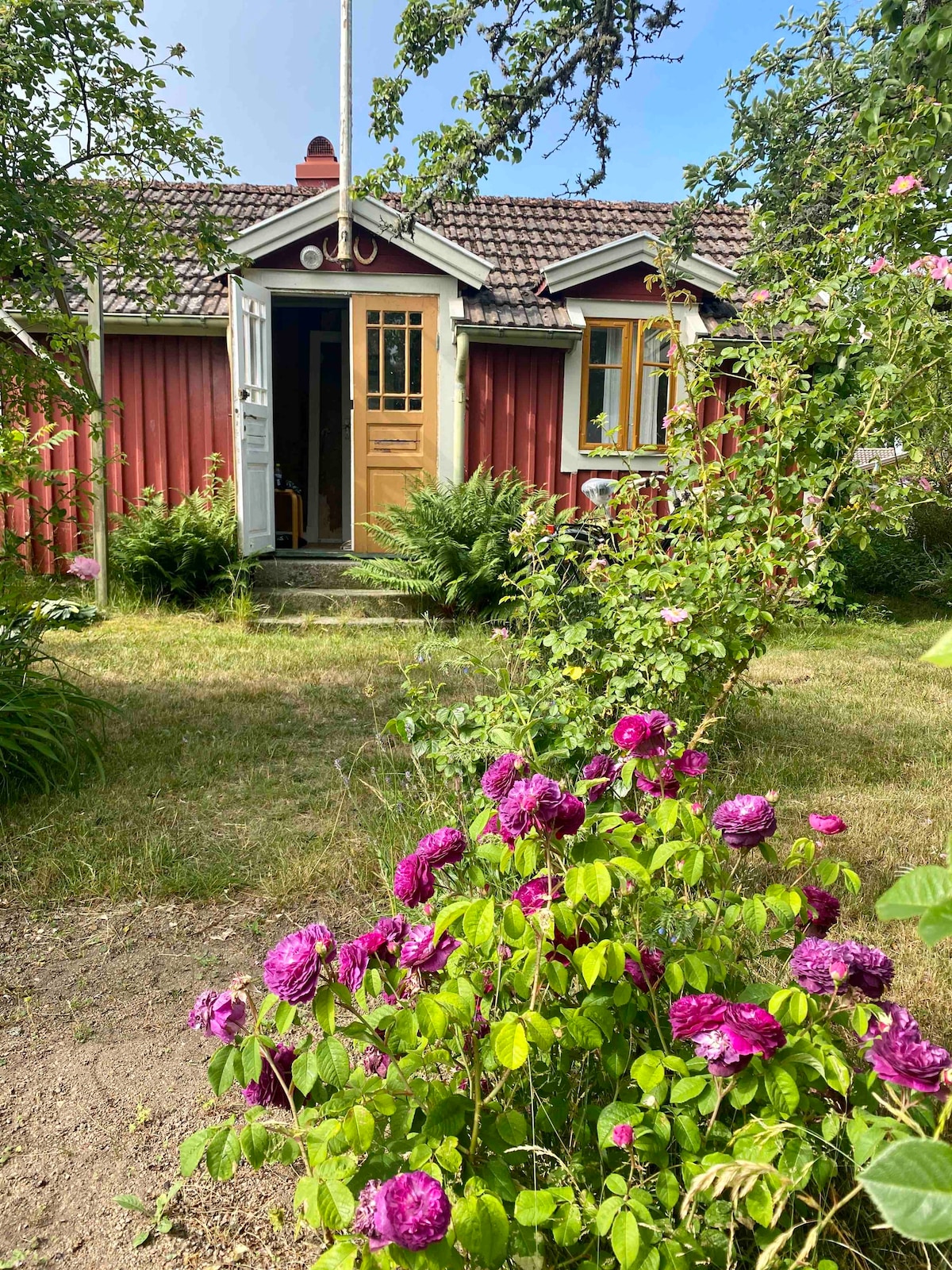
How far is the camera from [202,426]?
9.09m

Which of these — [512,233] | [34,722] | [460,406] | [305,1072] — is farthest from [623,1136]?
[512,233]

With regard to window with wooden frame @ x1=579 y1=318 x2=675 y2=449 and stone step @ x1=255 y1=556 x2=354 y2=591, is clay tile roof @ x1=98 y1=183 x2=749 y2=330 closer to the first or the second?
window with wooden frame @ x1=579 y1=318 x2=675 y2=449

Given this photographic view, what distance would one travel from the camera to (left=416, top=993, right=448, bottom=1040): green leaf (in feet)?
4.10

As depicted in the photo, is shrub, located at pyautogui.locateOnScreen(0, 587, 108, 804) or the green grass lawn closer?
the green grass lawn

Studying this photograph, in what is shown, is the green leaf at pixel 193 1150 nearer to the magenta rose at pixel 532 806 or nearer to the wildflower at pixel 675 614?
the magenta rose at pixel 532 806

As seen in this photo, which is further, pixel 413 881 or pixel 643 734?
pixel 643 734

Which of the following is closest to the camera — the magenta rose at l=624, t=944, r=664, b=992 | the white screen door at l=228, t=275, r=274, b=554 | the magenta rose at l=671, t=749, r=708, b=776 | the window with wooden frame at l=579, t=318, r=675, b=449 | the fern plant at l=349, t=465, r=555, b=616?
the magenta rose at l=624, t=944, r=664, b=992

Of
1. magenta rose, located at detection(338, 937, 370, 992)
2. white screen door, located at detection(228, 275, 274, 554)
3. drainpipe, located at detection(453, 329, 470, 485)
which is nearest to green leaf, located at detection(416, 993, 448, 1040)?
Answer: magenta rose, located at detection(338, 937, 370, 992)

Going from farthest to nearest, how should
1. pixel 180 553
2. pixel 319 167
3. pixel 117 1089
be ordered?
1. pixel 319 167
2. pixel 180 553
3. pixel 117 1089

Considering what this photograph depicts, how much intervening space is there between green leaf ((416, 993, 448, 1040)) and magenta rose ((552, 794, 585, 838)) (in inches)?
12.4

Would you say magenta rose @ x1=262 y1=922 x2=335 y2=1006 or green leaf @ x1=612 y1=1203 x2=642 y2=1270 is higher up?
magenta rose @ x1=262 y1=922 x2=335 y2=1006

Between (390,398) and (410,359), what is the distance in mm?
430

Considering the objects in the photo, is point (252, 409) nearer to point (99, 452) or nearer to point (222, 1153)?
point (99, 452)

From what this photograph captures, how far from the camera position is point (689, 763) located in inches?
67.2
